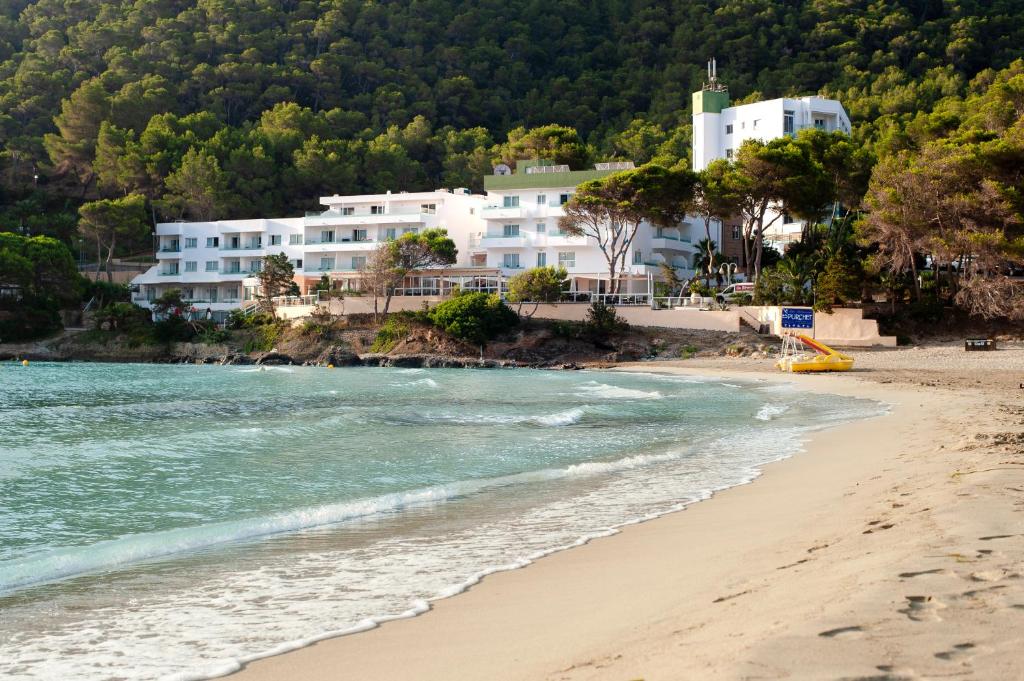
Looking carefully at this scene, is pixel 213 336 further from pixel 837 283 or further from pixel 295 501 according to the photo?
pixel 295 501

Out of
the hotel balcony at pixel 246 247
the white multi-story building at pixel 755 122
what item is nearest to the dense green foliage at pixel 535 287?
the white multi-story building at pixel 755 122

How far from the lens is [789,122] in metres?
75.4

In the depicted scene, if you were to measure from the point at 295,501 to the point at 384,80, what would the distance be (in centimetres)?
10640

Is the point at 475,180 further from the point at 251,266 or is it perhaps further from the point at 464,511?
the point at 464,511

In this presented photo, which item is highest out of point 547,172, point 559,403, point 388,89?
point 388,89

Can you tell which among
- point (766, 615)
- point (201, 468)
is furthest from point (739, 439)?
point (766, 615)

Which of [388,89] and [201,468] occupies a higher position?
[388,89]

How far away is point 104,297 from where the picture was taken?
235ft

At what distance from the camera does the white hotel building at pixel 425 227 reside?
6531cm

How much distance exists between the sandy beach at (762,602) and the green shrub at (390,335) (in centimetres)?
4734

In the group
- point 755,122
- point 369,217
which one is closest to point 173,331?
point 369,217

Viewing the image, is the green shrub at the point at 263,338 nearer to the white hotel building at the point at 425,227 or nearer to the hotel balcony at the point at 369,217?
→ the white hotel building at the point at 425,227

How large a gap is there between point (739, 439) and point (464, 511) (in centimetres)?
907

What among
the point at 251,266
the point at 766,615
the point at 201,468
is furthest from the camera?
the point at 251,266
